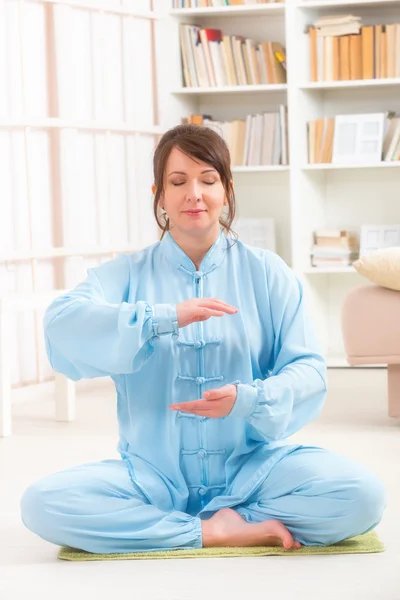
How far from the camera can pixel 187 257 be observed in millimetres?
2357

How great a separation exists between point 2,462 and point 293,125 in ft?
8.33

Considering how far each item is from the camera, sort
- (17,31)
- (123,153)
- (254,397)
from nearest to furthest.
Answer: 1. (254,397)
2. (17,31)
3. (123,153)

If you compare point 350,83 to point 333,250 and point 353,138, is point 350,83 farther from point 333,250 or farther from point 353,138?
point 333,250

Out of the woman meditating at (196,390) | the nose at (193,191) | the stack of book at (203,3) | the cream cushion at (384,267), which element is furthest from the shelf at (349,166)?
the nose at (193,191)

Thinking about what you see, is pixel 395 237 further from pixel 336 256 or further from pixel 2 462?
pixel 2 462

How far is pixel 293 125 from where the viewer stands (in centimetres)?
523

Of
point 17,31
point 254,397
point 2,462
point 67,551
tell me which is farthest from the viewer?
point 17,31

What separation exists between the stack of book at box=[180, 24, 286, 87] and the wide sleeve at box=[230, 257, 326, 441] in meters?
3.16

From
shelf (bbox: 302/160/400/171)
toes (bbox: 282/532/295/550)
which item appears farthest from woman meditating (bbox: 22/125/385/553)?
shelf (bbox: 302/160/400/171)

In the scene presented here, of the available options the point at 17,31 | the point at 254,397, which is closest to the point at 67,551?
the point at 254,397

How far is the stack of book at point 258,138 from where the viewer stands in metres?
5.35

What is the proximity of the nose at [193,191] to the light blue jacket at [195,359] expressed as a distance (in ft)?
0.46

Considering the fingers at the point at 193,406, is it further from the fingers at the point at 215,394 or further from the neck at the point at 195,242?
the neck at the point at 195,242

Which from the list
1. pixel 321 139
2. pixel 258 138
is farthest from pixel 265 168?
pixel 321 139
